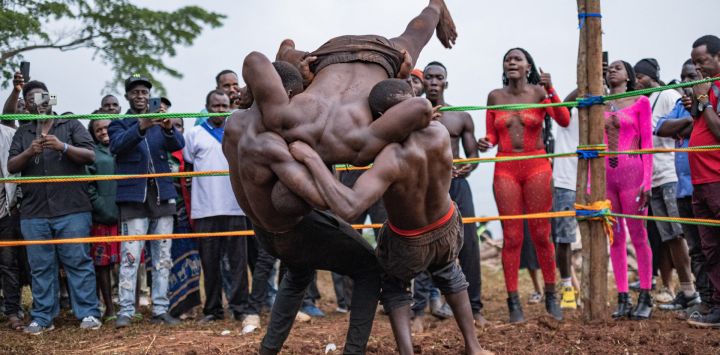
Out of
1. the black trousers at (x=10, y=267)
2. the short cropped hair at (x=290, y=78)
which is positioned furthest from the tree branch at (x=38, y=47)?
the short cropped hair at (x=290, y=78)

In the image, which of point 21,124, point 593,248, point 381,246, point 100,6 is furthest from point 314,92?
point 100,6

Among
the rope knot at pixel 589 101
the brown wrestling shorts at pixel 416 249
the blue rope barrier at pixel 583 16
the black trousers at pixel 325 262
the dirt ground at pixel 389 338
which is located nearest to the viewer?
the brown wrestling shorts at pixel 416 249

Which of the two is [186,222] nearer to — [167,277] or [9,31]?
[167,277]

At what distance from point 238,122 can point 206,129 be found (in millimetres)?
3392

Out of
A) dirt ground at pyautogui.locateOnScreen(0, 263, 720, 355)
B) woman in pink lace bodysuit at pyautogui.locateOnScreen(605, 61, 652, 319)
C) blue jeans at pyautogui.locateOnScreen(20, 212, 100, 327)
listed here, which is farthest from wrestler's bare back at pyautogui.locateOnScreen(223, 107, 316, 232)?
woman in pink lace bodysuit at pyautogui.locateOnScreen(605, 61, 652, 319)

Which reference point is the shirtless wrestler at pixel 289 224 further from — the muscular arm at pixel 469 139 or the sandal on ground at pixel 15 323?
the sandal on ground at pixel 15 323

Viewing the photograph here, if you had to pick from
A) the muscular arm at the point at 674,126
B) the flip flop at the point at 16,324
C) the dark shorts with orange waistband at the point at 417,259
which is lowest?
the flip flop at the point at 16,324

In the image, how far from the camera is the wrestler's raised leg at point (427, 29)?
4.65 meters

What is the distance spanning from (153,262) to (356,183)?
407 centimetres

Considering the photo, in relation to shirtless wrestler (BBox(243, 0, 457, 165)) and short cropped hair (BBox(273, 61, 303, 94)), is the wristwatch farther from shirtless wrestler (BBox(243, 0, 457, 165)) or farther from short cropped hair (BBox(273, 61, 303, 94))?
short cropped hair (BBox(273, 61, 303, 94))

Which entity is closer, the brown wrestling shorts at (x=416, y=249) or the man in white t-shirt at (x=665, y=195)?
the brown wrestling shorts at (x=416, y=249)

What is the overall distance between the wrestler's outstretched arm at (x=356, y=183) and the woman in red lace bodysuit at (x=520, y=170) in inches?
119

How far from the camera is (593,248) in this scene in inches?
237

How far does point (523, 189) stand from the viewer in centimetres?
659
